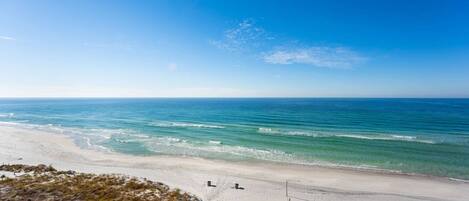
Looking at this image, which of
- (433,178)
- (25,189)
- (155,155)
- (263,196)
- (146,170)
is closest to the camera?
(25,189)

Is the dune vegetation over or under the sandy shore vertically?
over

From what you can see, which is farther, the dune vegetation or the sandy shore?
the sandy shore

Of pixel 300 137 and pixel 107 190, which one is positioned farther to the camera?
pixel 300 137

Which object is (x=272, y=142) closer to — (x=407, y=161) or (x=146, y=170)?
(x=407, y=161)

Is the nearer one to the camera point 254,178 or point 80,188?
point 80,188

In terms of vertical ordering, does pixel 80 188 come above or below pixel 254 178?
above

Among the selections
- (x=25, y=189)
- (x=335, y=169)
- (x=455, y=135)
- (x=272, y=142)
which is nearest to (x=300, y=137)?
(x=272, y=142)

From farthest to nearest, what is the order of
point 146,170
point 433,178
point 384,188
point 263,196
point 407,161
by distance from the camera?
point 407,161 < point 146,170 < point 433,178 < point 384,188 < point 263,196
